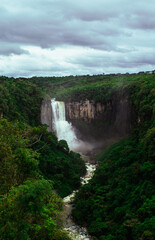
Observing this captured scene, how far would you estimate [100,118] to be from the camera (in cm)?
5909

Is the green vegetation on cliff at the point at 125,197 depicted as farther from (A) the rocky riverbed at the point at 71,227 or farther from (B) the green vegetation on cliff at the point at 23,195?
(B) the green vegetation on cliff at the point at 23,195

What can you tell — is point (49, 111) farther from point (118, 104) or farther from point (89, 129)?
point (118, 104)

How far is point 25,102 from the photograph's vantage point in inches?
1741

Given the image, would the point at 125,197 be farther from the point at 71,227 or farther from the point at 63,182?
the point at 63,182

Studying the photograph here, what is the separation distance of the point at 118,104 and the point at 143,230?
119 feet

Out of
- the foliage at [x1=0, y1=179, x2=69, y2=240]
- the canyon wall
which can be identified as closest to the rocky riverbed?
the foliage at [x1=0, y1=179, x2=69, y2=240]

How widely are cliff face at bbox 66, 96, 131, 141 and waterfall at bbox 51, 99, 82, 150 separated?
208 cm

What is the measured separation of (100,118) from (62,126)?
26.5 ft

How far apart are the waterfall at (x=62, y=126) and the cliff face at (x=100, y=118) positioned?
2.08 meters

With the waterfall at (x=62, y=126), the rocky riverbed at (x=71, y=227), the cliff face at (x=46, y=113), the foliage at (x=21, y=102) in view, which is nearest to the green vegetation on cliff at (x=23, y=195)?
the rocky riverbed at (x=71, y=227)

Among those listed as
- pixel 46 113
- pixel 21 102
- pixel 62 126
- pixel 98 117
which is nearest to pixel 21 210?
pixel 21 102

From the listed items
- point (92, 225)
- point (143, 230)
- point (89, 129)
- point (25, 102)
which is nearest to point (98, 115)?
point (89, 129)

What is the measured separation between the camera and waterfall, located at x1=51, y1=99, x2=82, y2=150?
186 feet

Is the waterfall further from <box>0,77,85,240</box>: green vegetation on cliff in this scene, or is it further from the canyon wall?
<box>0,77,85,240</box>: green vegetation on cliff
